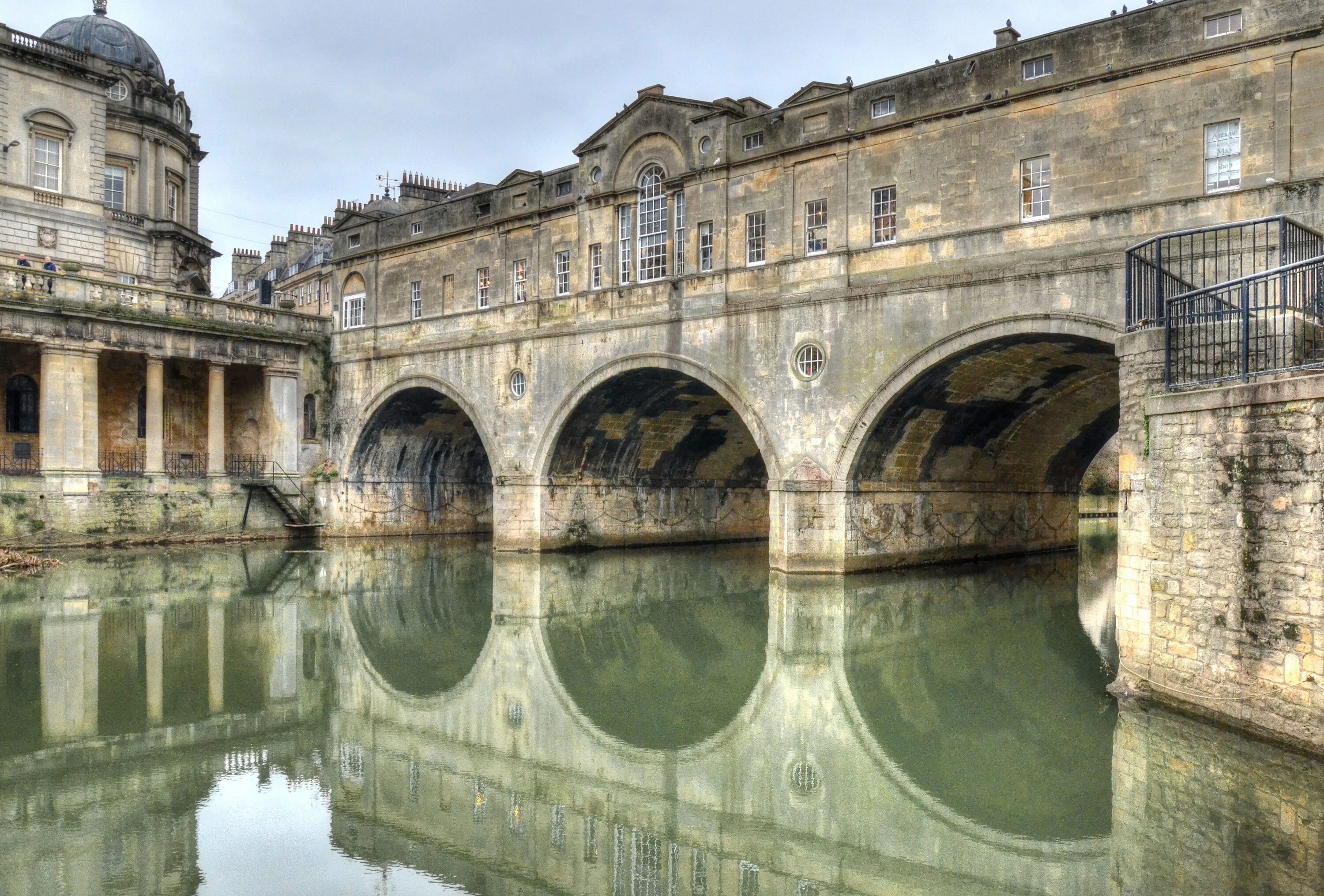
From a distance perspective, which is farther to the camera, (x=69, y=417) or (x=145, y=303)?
(x=145, y=303)

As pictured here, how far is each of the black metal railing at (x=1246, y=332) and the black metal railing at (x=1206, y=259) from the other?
41 cm

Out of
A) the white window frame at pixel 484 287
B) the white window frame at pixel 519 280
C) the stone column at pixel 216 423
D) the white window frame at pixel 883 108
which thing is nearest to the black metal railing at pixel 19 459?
the stone column at pixel 216 423

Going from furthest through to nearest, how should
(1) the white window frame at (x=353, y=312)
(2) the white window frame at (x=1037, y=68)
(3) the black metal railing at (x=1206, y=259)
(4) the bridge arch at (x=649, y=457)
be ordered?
(1) the white window frame at (x=353, y=312) < (4) the bridge arch at (x=649, y=457) < (2) the white window frame at (x=1037, y=68) < (3) the black metal railing at (x=1206, y=259)

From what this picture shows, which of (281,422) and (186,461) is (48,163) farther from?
(281,422)

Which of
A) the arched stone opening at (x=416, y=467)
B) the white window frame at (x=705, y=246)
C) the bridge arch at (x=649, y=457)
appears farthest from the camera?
the arched stone opening at (x=416, y=467)

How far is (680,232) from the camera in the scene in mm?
22359

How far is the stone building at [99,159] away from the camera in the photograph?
2883 centimetres

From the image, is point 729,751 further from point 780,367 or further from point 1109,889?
point 780,367

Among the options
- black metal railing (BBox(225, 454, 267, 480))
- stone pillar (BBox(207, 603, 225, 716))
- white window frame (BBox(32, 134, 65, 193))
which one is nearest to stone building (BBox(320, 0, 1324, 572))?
black metal railing (BBox(225, 454, 267, 480))

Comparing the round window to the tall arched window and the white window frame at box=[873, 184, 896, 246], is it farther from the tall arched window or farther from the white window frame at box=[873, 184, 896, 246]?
the tall arched window

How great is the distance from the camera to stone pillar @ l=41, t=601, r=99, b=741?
9109 mm

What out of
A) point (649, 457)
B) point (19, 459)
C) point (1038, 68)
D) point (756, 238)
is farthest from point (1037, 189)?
point (19, 459)

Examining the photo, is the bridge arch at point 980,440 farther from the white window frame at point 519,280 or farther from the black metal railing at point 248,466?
the black metal railing at point 248,466

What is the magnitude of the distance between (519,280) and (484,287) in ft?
4.38
